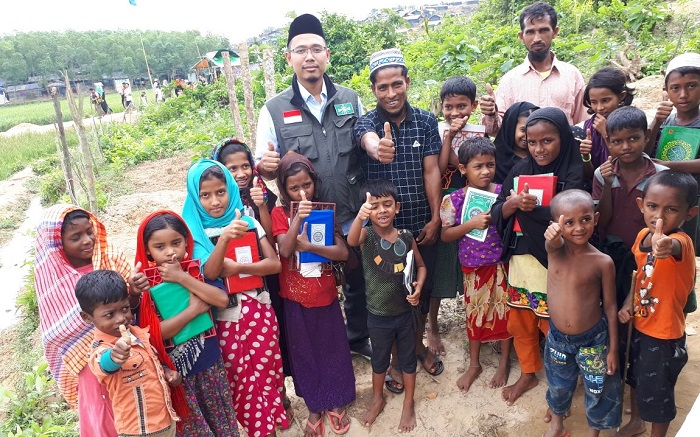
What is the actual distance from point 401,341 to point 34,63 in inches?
1966

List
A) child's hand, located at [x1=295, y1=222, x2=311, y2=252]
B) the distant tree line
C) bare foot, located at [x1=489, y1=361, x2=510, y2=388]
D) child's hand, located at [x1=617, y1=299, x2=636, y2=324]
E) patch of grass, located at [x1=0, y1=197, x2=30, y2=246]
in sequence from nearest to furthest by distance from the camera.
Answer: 1. child's hand, located at [x1=617, y1=299, x2=636, y2=324]
2. child's hand, located at [x1=295, y1=222, x2=311, y2=252]
3. bare foot, located at [x1=489, y1=361, x2=510, y2=388]
4. patch of grass, located at [x1=0, y1=197, x2=30, y2=246]
5. the distant tree line

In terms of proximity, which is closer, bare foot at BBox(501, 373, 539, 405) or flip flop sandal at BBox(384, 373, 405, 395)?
bare foot at BBox(501, 373, 539, 405)

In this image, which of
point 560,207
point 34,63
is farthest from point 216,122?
point 34,63

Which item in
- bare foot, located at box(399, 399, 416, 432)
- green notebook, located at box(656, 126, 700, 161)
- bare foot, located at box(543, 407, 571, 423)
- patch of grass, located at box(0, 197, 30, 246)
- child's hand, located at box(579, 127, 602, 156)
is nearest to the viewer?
green notebook, located at box(656, 126, 700, 161)

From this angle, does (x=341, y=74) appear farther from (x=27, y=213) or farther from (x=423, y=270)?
(x=423, y=270)

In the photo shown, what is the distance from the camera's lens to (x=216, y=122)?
1369 cm

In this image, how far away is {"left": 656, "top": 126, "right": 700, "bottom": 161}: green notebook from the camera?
233 centimetres

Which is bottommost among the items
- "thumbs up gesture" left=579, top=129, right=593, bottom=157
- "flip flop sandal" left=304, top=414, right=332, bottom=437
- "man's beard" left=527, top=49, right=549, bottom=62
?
"flip flop sandal" left=304, top=414, right=332, bottom=437

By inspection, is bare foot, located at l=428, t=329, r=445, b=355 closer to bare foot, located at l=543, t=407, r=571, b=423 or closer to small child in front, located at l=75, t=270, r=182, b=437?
bare foot, located at l=543, t=407, r=571, b=423

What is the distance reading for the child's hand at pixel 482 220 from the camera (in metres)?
2.64

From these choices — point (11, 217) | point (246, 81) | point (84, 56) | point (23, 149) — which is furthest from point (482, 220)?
point (84, 56)

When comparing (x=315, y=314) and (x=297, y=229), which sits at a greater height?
(x=297, y=229)

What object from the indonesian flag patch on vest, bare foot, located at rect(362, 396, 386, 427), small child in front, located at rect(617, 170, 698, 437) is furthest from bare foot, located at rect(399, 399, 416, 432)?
the indonesian flag patch on vest

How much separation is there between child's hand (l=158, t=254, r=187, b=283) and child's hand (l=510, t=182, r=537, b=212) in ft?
5.58
